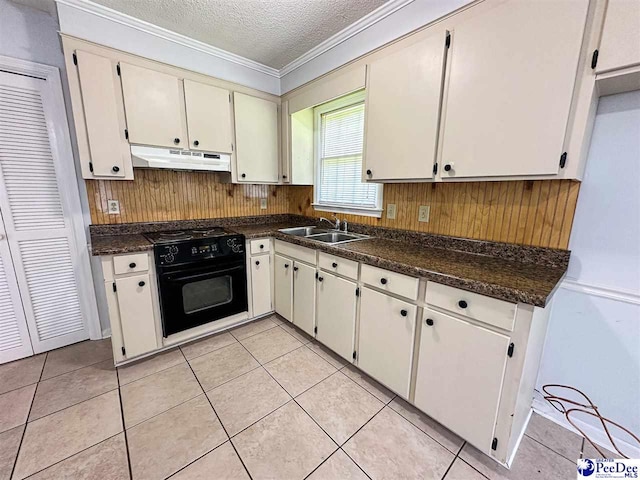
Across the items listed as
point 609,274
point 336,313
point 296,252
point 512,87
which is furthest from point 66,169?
point 609,274

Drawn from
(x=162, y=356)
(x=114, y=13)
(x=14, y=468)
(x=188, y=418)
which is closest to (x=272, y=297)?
(x=162, y=356)

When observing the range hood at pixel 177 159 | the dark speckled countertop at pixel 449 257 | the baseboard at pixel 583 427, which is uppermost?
the range hood at pixel 177 159

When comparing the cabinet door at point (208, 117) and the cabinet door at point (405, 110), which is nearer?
the cabinet door at point (405, 110)

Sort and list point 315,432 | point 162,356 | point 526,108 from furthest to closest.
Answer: point 162,356, point 315,432, point 526,108

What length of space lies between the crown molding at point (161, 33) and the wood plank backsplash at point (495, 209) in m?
1.82

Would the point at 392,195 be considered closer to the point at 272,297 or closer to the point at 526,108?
the point at 526,108

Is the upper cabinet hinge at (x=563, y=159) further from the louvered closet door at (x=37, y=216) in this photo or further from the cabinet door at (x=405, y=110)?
the louvered closet door at (x=37, y=216)

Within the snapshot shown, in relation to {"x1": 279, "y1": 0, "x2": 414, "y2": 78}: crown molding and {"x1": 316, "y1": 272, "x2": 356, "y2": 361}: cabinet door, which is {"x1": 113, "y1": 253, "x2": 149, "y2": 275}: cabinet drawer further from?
{"x1": 279, "y1": 0, "x2": 414, "y2": 78}: crown molding

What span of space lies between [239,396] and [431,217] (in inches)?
72.6

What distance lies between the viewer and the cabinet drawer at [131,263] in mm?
1825

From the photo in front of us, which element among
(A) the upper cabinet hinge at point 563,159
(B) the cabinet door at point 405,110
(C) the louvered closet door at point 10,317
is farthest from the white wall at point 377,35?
(C) the louvered closet door at point 10,317

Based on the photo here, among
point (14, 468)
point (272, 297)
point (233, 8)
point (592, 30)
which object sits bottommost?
point (14, 468)

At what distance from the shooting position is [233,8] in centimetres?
176

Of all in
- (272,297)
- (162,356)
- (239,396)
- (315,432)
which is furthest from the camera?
(272,297)
